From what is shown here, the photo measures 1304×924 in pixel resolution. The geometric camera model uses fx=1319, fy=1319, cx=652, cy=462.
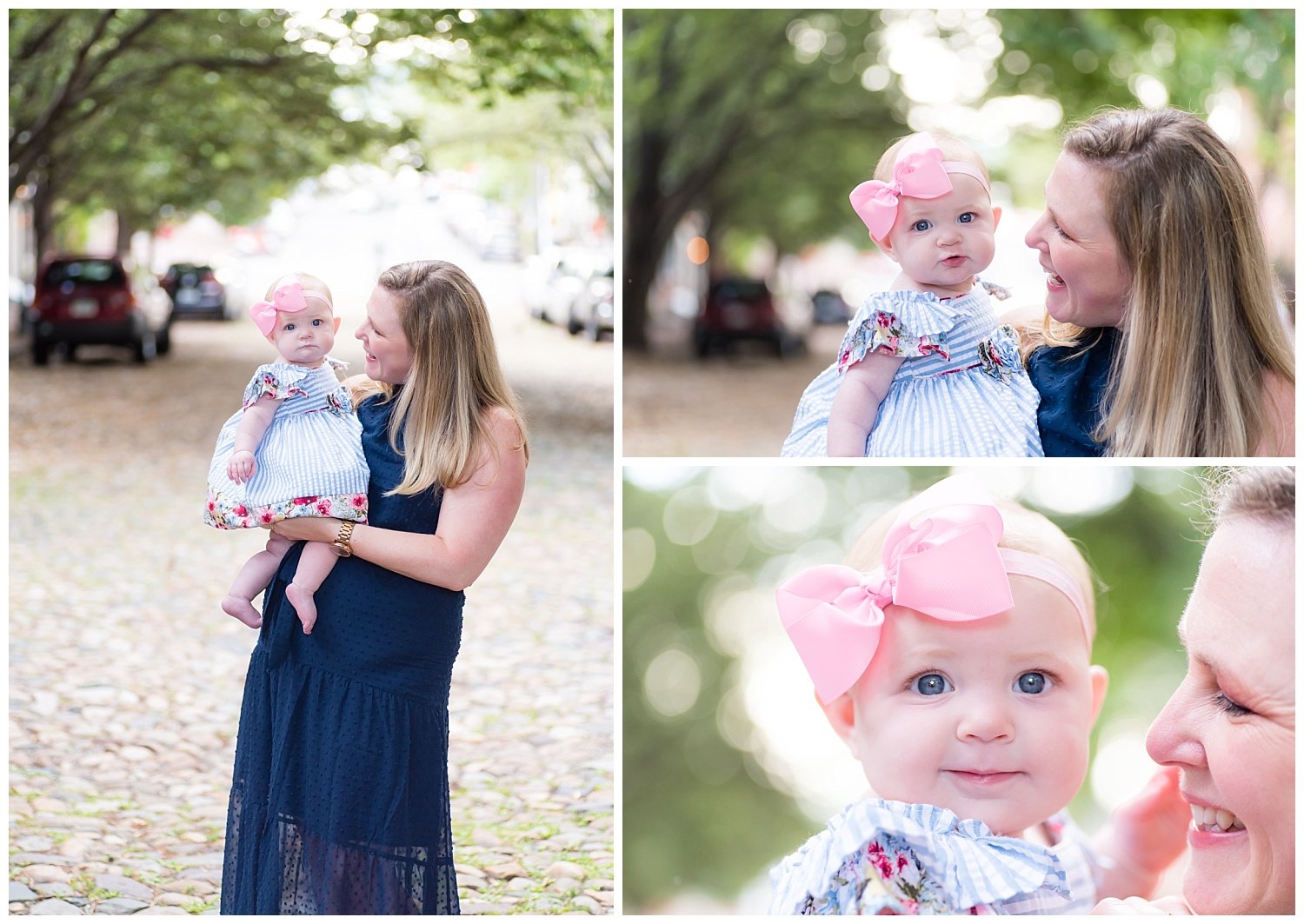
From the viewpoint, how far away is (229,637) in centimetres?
654

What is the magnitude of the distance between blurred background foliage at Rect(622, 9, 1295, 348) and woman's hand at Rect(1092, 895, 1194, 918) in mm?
10263

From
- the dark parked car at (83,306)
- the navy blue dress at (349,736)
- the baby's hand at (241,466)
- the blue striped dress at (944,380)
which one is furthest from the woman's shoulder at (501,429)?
the dark parked car at (83,306)

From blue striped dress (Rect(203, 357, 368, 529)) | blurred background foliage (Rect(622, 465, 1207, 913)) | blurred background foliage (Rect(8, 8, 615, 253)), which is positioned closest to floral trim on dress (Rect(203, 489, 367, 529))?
blue striped dress (Rect(203, 357, 368, 529))

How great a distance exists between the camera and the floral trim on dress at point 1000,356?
2.14 metres

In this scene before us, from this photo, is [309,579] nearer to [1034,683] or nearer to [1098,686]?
[1034,683]

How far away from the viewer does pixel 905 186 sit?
2.05 metres

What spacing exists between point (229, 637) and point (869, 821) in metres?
5.22

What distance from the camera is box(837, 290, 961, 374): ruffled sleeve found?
206 centimetres

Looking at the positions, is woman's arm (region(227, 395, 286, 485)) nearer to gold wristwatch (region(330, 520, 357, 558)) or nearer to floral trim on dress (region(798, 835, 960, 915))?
gold wristwatch (region(330, 520, 357, 558))

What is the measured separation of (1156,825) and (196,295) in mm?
17835

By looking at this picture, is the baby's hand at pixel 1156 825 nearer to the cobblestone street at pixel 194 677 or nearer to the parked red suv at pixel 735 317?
the cobblestone street at pixel 194 677

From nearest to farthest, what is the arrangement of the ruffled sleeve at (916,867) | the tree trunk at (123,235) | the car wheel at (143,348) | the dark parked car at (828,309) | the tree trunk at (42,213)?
the ruffled sleeve at (916,867) → the car wheel at (143,348) → the tree trunk at (42,213) → the tree trunk at (123,235) → the dark parked car at (828,309)

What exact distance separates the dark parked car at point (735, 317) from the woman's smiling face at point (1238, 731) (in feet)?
58.2

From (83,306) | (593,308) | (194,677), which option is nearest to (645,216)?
(83,306)
